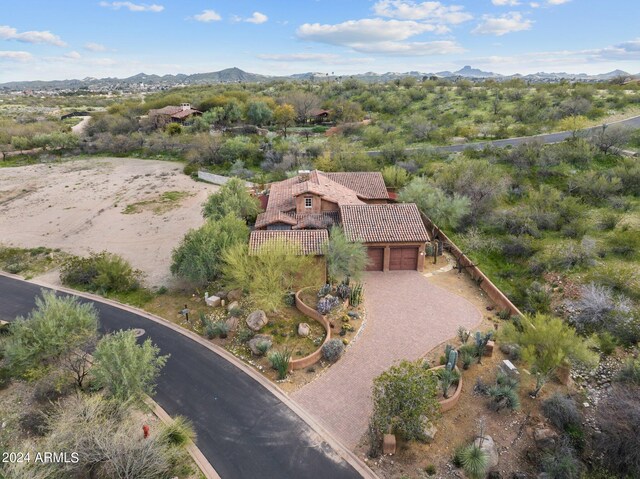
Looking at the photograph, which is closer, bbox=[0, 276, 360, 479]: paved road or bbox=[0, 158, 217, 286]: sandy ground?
bbox=[0, 276, 360, 479]: paved road

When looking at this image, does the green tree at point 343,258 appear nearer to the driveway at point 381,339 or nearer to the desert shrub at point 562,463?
the driveway at point 381,339

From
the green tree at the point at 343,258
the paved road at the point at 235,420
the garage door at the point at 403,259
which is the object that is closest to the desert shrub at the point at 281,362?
the paved road at the point at 235,420

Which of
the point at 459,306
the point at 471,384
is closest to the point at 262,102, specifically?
the point at 459,306

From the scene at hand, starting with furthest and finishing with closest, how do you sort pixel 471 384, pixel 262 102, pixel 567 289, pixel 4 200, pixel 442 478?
pixel 262 102
pixel 4 200
pixel 567 289
pixel 471 384
pixel 442 478

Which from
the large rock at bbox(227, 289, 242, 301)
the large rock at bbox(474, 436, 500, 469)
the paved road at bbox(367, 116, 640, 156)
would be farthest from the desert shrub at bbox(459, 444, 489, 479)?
the paved road at bbox(367, 116, 640, 156)

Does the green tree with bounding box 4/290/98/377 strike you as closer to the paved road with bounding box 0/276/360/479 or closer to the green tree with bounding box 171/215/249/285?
the paved road with bounding box 0/276/360/479

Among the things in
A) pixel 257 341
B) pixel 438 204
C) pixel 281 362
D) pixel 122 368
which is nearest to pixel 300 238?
pixel 257 341

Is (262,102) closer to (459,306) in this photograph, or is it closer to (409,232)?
(409,232)
